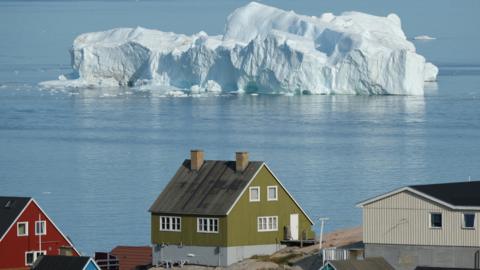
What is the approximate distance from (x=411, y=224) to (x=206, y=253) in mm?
5315

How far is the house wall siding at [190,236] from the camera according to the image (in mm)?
27891

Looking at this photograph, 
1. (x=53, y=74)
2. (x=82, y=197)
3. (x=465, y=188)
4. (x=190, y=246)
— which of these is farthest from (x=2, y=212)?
(x=53, y=74)

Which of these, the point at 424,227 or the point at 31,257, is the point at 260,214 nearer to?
the point at 31,257

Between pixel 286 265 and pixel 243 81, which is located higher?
pixel 243 81

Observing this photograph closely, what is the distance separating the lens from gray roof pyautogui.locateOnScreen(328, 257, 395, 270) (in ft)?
69.8

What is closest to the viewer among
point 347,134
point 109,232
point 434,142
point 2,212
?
point 2,212

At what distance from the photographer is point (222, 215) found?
91.1ft

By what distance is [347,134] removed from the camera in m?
71.4

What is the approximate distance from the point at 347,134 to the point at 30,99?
35509 mm

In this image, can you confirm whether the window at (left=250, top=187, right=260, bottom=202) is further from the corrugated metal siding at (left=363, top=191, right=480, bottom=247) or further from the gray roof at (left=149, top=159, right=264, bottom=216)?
the corrugated metal siding at (left=363, top=191, right=480, bottom=247)

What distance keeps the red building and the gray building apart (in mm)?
A: 5295

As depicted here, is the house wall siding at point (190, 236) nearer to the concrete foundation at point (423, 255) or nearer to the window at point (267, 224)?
the window at point (267, 224)

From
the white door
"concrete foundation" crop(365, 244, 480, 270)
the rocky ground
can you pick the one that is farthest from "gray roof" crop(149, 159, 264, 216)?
"concrete foundation" crop(365, 244, 480, 270)

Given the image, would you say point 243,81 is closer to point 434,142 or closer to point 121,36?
point 121,36
